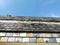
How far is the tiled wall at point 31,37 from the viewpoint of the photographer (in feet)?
13.5

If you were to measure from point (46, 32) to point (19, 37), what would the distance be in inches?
40.6

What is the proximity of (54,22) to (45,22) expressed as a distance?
44cm

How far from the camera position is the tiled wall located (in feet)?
13.5

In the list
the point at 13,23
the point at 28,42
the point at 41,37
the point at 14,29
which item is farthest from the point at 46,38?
the point at 13,23

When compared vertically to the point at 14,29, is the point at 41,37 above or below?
below

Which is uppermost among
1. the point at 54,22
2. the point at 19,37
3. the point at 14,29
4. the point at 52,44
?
the point at 54,22

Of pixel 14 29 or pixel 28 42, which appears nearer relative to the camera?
pixel 28 42

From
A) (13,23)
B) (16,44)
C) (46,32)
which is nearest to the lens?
(16,44)

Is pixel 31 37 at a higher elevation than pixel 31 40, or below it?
higher

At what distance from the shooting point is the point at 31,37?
165 inches

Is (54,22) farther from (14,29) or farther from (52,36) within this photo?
(14,29)

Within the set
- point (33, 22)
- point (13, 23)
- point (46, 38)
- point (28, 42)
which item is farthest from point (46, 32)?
point (13, 23)

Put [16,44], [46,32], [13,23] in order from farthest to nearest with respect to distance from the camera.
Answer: [13,23], [46,32], [16,44]

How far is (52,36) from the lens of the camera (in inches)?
167
